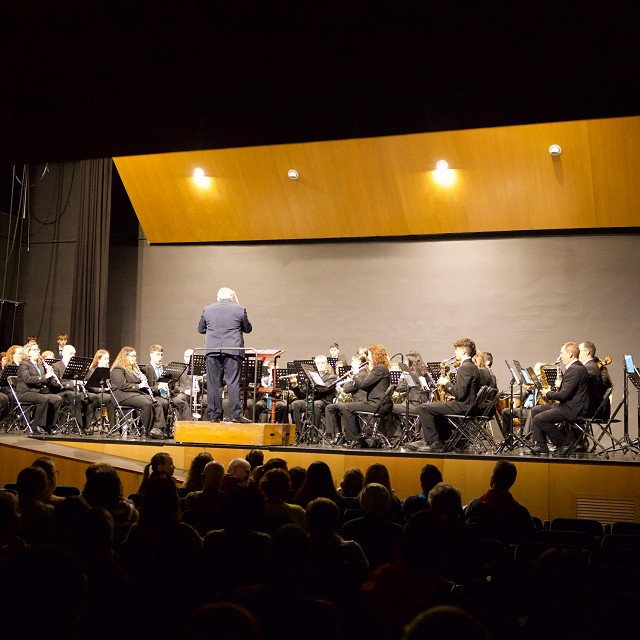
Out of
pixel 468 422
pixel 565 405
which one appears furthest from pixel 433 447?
pixel 565 405

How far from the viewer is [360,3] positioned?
3.45 metres

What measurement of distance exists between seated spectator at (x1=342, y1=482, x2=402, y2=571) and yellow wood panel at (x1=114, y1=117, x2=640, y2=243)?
916 centimetres

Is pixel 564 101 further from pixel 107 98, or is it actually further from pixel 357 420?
pixel 357 420

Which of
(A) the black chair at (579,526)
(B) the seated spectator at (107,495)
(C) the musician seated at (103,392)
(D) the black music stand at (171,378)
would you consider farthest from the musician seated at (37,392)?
(A) the black chair at (579,526)

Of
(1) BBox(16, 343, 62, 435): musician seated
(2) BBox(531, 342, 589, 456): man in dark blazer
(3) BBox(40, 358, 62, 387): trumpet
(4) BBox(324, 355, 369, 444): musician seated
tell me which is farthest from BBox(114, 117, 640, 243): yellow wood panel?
(1) BBox(16, 343, 62, 435): musician seated

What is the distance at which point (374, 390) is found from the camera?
9984 millimetres

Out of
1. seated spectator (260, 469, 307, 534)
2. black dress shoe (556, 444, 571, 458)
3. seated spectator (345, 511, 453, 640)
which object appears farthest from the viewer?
black dress shoe (556, 444, 571, 458)

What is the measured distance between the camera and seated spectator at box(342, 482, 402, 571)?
4086mm

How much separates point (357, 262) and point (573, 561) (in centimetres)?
1227

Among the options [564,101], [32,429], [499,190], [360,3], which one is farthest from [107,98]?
[499,190]

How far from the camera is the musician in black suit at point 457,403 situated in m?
9.14

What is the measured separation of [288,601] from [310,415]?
839 centimetres

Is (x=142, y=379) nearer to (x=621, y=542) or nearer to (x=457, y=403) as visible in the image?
(x=457, y=403)

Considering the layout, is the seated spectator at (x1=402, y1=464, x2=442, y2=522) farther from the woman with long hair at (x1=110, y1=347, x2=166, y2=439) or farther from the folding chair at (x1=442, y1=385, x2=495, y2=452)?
the woman with long hair at (x1=110, y1=347, x2=166, y2=439)
